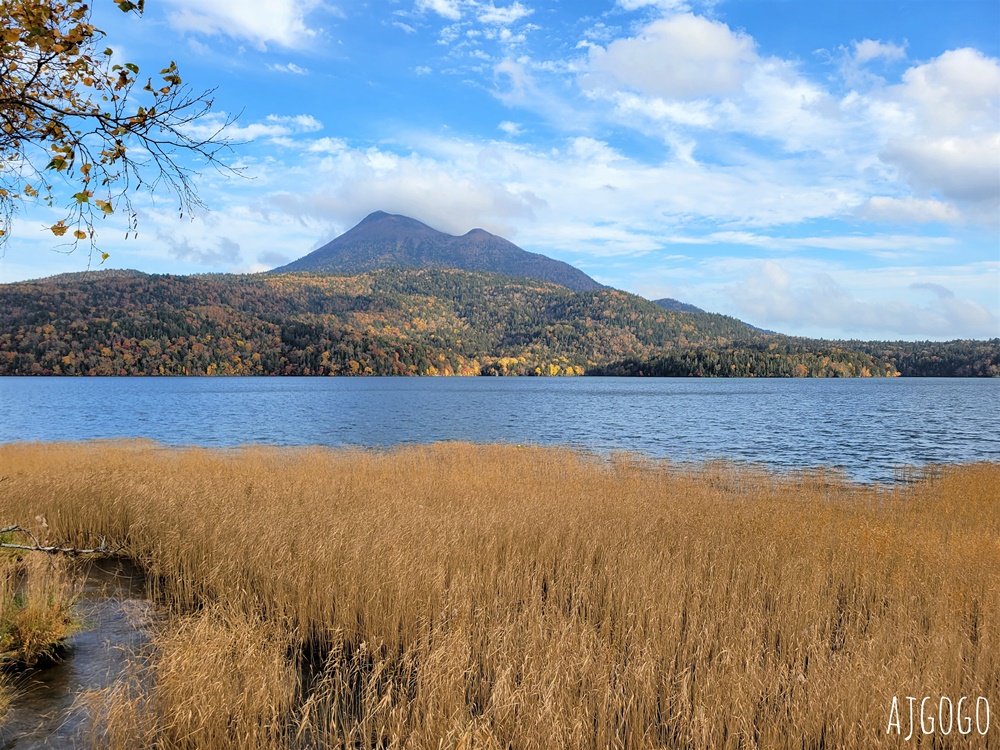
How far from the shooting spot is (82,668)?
578 centimetres

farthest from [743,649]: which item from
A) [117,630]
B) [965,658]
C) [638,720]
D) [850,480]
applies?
[850,480]

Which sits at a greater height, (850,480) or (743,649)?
(743,649)

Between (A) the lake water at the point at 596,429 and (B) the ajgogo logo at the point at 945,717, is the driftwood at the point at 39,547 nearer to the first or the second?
(B) the ajgogo logo at the point at 945,717

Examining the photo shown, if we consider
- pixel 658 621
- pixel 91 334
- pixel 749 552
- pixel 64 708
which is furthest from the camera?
pixel 91 334

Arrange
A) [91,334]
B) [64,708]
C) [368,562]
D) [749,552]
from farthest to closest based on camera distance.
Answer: [91,334], [749,552], [368,562], [64,708]

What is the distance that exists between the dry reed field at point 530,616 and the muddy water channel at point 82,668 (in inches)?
13.1

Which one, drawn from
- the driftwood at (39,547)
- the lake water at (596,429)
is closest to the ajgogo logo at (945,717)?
the driftwood at (39,547)

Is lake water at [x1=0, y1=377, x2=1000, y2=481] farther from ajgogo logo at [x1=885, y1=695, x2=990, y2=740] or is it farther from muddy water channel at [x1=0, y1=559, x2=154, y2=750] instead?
muddy water channel at [x1=0, y1=559, x2=154, y2=750]

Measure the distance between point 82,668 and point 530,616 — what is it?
447 centimetres

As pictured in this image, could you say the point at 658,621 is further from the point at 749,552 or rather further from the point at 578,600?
the point at 749,552

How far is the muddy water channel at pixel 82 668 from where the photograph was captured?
4.75 m

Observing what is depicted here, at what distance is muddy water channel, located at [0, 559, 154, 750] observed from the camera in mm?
4746

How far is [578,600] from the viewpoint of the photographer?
22.0ft

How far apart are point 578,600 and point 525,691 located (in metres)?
2.35
